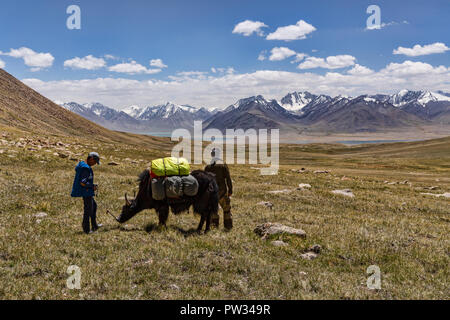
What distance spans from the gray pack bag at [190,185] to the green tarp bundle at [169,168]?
0.92ft

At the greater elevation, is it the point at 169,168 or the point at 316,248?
the point at 169,168

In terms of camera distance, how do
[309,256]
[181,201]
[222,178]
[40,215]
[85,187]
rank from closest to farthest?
1. [309,256]
2. [85,187]
3. [181,201]
4. [40,215]
5. [222,178]

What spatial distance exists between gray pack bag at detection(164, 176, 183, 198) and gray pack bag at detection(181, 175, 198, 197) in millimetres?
137

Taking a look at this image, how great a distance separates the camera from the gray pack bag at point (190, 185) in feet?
32.1

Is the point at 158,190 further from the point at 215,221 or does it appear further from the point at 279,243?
the point at 279,243

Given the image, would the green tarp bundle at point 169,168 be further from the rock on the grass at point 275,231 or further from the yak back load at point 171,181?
the rock on the grass at point 275,231

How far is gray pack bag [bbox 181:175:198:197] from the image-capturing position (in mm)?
9781

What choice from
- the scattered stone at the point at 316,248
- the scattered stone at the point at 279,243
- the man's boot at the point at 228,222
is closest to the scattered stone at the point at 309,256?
the scattered stone at the point at 316,248

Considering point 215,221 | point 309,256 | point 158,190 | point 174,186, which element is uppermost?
point 174,186

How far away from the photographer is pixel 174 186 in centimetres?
959

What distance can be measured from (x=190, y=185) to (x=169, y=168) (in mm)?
919

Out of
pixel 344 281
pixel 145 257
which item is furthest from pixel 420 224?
pixel 145 257

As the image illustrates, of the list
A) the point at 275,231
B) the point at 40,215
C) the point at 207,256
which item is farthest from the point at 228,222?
the point at 40,215
